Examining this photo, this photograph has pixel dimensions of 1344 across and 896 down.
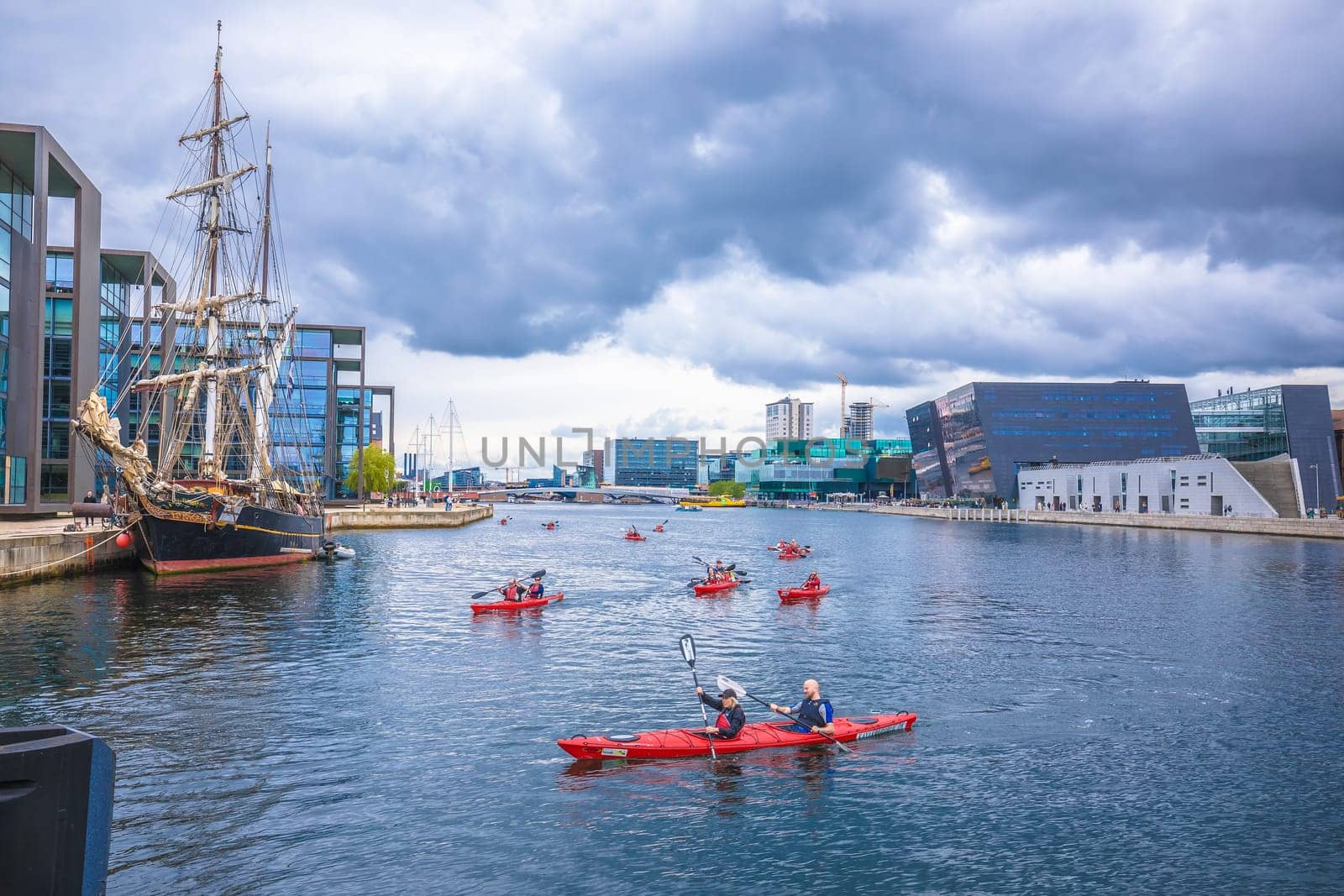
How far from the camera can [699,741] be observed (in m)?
22.0

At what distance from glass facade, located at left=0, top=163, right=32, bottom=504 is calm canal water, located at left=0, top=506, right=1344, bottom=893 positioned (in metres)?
16.4

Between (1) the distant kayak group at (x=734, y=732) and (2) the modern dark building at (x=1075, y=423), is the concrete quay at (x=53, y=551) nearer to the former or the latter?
(1) the distant kayak group at (x=734, y=732)

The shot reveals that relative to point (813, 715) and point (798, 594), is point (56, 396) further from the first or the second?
point (813, 715)

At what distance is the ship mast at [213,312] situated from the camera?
65.0 m

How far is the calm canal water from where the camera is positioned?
16312 millimetres

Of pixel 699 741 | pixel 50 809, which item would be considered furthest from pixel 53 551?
pixel 50 809

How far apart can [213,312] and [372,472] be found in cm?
9058

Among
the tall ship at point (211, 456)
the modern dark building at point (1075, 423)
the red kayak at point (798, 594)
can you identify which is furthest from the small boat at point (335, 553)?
the modern dark building at point (1075, 423)

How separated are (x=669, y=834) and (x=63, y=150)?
68639mm

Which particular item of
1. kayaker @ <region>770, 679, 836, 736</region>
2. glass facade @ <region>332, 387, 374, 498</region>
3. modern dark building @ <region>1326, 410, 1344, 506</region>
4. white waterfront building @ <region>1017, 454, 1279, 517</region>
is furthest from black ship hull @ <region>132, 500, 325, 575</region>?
modern dark building @ <region>1326, 410, 1344, 506</region>

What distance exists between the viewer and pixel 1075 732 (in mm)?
24438

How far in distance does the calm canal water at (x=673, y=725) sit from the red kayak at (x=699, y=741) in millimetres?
434

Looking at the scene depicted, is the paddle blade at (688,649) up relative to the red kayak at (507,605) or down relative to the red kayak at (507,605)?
up

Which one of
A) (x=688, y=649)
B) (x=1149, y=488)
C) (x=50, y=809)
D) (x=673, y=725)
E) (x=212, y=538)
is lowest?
(x=673, y=725)
